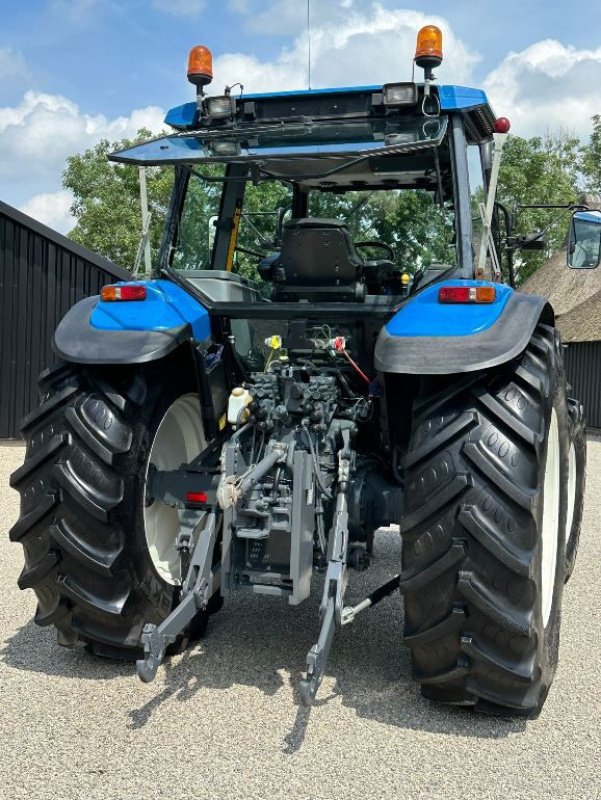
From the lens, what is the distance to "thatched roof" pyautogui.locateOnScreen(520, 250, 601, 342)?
2228cm

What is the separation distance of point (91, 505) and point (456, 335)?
1677 mm

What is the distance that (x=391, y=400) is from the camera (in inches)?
149

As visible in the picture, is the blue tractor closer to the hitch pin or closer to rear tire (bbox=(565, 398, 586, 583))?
the hitch pin

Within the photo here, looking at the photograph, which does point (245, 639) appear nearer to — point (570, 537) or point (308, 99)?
point (570, 537)

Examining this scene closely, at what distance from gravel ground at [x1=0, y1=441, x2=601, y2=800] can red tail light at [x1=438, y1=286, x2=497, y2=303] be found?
66.6 inches

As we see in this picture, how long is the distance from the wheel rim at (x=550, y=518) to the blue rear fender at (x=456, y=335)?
609 millimetres

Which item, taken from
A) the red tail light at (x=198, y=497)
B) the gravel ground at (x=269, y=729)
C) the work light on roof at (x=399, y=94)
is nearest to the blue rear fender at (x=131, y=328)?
the red tail light at (x=198, y=497)

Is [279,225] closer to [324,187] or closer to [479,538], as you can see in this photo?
[324,187]

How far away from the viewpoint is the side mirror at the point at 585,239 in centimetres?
436

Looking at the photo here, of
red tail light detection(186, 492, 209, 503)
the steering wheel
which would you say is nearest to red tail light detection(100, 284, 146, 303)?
red tail light detection(186, 492, 209, 503)

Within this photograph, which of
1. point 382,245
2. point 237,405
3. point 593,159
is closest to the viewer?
point 237,405

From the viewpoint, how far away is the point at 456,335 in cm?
327

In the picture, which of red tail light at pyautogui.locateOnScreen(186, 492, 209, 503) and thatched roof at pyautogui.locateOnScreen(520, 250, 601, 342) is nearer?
red tail light at pyautogui.locateOnScreen(186, 492, 209, 503)

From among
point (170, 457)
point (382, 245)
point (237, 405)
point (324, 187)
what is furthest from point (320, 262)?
point (170, 457)
